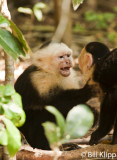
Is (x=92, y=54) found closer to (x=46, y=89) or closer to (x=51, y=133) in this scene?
(x=46, y=89)

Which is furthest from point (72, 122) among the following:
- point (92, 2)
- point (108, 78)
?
point (92, 2)

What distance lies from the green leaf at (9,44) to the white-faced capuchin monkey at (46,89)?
1422 mm

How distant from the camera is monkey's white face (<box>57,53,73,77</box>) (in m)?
3.87

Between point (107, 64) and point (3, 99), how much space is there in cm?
157

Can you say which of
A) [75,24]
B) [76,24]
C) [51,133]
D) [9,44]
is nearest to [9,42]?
[9,44]

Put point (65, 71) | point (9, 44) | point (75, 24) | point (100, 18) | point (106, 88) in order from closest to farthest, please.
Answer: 1. point (9, 44)
2. point (106, 88)
3. point (65, 71)
4. point (100, 18)
5. point (75, 24)

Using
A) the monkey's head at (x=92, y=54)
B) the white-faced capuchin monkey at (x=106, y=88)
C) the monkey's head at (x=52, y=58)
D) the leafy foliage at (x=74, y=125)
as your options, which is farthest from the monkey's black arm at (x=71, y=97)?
the leafy foliage at (x=74, y=125)

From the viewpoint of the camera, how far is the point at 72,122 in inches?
60.9

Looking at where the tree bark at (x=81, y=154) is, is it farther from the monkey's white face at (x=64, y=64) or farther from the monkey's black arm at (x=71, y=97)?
the monkey's white face at (x=64, y=64)

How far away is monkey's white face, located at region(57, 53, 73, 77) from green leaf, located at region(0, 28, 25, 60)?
1.58 metres

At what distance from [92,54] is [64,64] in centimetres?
44

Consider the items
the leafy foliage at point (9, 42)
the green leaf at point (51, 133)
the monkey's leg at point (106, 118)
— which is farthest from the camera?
the monkey's leg at point (106, 118)

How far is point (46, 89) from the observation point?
12.8ft

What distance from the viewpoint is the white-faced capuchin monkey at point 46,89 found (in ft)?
12.2
